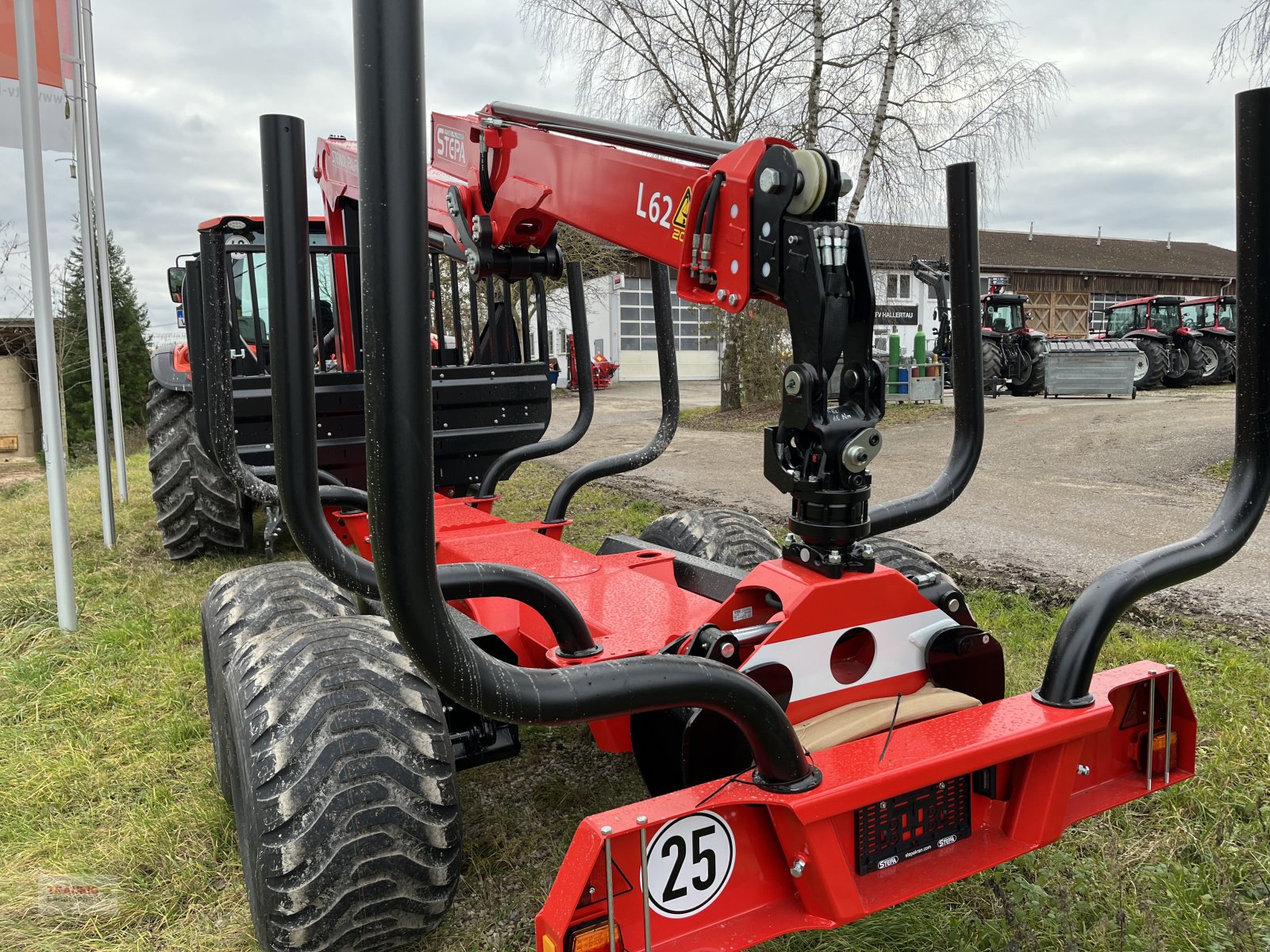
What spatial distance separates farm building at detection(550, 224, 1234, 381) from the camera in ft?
104

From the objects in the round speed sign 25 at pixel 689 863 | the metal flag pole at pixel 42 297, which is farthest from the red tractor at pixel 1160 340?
the round speed sign 25 at pixel 689 863

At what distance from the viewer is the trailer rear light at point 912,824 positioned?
176cm

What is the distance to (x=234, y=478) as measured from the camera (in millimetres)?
2699

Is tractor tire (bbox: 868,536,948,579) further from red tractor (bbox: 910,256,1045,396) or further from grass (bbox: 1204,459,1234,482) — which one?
red tractor (bbox: 910,256,1045,396)

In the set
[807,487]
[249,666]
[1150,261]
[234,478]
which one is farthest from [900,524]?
[1150,261]

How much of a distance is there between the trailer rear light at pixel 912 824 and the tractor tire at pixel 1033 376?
58.2ft

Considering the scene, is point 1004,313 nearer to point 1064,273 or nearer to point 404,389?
point 404,389

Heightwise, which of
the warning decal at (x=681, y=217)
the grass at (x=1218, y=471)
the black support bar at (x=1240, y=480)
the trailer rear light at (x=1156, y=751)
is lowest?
the trailer rear light at (x=1156, y=751)

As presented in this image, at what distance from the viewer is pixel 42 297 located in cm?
428

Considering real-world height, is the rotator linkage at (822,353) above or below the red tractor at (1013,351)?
below

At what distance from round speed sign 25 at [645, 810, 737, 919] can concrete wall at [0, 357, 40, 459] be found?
844 inches

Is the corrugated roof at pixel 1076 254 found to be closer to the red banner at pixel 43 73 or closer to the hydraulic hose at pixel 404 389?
the red banner at pixel 43 73

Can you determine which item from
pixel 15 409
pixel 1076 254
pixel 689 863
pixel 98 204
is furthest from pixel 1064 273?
pixel 689 863

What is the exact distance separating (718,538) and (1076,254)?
4390 cm
